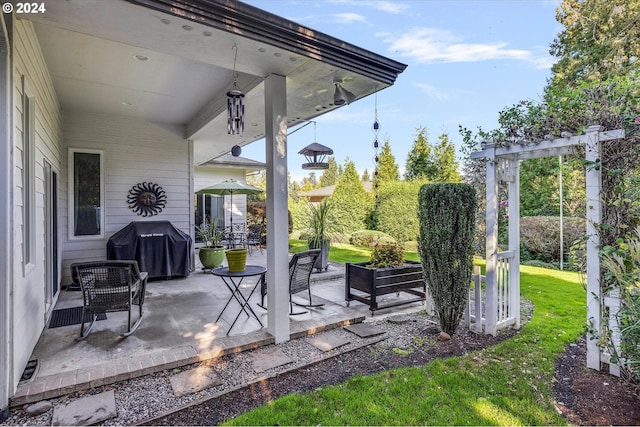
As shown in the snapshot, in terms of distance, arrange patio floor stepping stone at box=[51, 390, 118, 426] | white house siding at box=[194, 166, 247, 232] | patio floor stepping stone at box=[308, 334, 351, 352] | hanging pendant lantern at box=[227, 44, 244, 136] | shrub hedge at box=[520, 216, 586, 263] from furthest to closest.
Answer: white house siding at box=[194, 166, 247, 232]
shrub hedge at box=[520, 216, 586, 263]
patio floor stepping stone at box=[308, 334, 351, 352]
hanging pendant lantern at box=[227, 44, 244, 136]
patio floor stepping stone at box=[51, 390, 118, 426]

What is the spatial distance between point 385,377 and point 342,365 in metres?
0.43

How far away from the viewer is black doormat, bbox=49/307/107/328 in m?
3.86

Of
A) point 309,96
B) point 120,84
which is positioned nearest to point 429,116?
point 309,96

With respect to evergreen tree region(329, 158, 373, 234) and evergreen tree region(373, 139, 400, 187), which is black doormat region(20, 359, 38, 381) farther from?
evergreen tree region(373, 139, 400, 187)

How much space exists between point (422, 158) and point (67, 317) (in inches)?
507

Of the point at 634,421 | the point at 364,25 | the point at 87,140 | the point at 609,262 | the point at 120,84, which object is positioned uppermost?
the point at 364,25

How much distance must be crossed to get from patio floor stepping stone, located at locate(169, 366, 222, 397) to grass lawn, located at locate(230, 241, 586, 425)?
548 mm

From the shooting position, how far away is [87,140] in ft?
19.9

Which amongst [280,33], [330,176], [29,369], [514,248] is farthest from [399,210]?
[330,176]

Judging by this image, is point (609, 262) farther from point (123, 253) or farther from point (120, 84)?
point (123, 253)

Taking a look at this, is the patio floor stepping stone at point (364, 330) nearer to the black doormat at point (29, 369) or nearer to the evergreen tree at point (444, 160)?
the black doormat at point (29, 369)

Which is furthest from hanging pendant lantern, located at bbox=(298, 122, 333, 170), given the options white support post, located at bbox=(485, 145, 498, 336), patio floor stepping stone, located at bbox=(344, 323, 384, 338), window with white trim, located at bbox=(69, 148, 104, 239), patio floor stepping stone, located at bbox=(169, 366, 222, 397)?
patio floor stepping stone, located at bbox=(169, 366, 222, 397)

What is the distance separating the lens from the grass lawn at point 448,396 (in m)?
2.19

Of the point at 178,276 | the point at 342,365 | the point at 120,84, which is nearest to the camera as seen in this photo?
the point at 342,365
